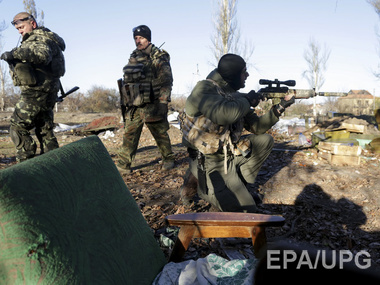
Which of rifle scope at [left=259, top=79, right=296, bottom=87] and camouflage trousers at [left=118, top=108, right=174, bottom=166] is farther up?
rifle scope at [left=259, top=79, right=296, bottom=87]

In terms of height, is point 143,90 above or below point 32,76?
below

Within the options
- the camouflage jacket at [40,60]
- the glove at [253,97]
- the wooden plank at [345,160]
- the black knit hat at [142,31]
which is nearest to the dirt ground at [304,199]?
the wooden plank at [345,160]

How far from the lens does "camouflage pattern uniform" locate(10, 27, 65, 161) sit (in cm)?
499

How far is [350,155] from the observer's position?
19.9ft

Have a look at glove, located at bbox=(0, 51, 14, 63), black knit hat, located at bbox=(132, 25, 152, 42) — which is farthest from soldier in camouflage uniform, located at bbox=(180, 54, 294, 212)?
glove, located at bbox=(0, 51, 14, 63)

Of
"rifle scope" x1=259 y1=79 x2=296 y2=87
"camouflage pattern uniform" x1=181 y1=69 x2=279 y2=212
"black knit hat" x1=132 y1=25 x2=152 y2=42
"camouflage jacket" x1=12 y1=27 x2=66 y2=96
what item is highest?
"black knit hat" x1=132 y1=25 x2=152 y2=42

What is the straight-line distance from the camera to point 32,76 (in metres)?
5.06

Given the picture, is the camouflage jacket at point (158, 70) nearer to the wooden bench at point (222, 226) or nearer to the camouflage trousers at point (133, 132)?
the camouflage trousers at point (133, 132)

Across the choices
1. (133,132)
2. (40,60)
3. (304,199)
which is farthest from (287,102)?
(40,60)

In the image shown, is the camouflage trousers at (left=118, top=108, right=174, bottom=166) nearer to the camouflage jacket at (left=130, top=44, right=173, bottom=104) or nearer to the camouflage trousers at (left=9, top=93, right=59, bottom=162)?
the camouflage jacket at (left=130, top=44, right=173, bottom=104)

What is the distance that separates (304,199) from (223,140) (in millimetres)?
1796

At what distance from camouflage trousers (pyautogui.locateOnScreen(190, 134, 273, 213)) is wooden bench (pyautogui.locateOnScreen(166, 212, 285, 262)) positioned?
4.70 ft

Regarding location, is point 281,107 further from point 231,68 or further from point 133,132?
point 133,132

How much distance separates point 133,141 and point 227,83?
257 cm
